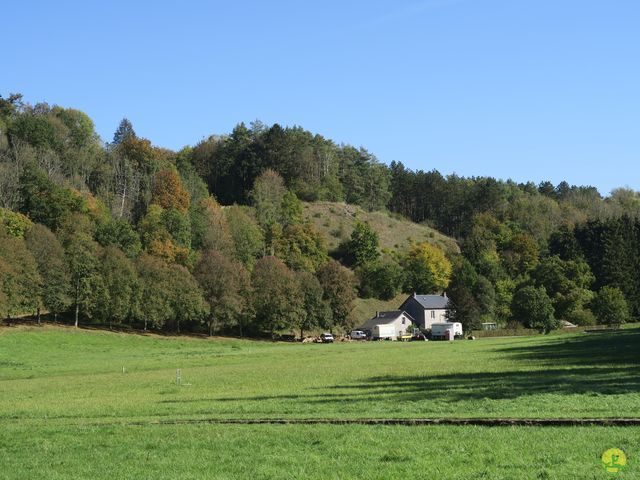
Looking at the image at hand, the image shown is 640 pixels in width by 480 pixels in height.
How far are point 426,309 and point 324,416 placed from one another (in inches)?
4825

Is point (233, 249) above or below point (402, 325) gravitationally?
above

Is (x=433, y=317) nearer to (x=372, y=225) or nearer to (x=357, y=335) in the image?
(x=357, y=335)

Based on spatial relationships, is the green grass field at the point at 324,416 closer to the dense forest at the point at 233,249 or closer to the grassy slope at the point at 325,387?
the grassy slope at the point at 325,387

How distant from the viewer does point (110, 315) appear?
99.4 meters

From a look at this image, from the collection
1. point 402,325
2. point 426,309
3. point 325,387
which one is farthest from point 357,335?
point 325,387

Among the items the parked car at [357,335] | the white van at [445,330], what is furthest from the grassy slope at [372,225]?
the white van at [445,330]

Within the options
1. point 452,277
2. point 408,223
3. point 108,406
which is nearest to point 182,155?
point 408,223

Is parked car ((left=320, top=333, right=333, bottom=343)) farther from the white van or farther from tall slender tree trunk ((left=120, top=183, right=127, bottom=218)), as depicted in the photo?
tall slender tree trunk ((left=120, top=183, right=127, bottom=218))

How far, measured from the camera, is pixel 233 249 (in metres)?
131

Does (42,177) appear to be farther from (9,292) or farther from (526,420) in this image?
(526,420)

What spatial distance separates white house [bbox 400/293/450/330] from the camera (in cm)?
14338

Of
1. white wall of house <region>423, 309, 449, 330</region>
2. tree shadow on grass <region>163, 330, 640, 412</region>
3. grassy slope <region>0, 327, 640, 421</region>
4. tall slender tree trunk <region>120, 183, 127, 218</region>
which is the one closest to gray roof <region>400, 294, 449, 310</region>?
white wall of house <region>423, 309, 449, 330</region>

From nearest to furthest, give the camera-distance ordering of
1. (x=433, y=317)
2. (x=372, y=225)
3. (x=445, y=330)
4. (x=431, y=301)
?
1. (x=445, y=330)
2. (x=433, y=317)
3. (x=431, y=301)
4. (x=372, y=225)

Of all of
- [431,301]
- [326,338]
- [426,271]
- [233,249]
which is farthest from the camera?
[426,271]
